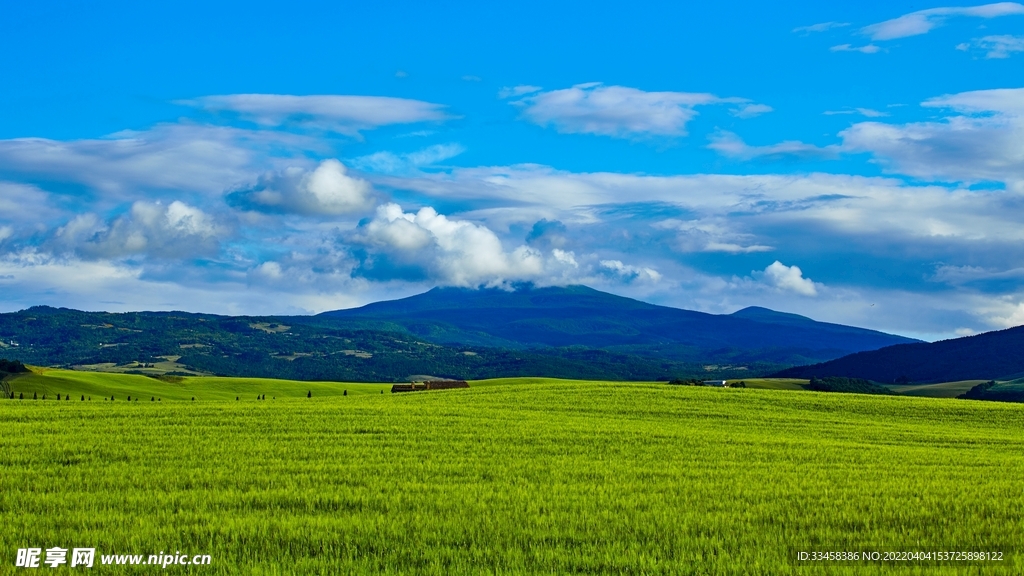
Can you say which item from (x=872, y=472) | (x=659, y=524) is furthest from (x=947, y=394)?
(x=659, y=524)

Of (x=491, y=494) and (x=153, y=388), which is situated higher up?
(x=491, y=494)

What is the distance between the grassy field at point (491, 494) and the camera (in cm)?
1306

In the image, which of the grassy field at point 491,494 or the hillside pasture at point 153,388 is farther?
the hillside pasture at point 153,388

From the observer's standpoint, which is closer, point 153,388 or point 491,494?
point 491,494

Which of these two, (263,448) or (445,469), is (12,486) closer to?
(263,448)

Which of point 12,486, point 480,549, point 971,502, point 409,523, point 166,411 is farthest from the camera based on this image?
point 166,411

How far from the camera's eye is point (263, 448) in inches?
959

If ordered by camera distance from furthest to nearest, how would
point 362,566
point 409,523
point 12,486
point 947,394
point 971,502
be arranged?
point 947,394, point 12,486, point 971,502, point 409,523, point 362,566

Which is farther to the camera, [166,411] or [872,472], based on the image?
[166,411]

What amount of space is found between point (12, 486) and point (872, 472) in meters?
19.6

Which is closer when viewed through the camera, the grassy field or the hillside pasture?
the grassy field

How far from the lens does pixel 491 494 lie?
56.8 feet

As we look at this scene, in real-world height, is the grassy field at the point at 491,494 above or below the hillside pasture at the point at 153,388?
above

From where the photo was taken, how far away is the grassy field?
42.9ft
